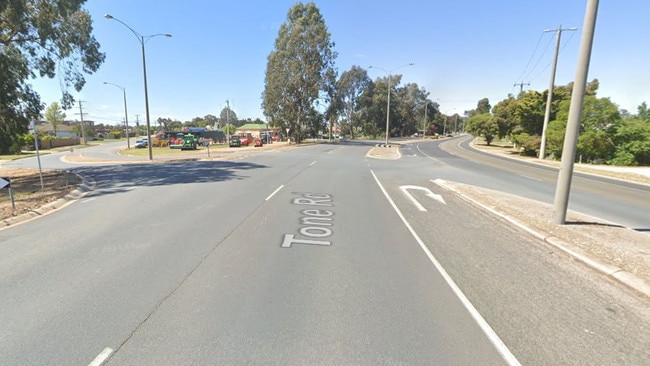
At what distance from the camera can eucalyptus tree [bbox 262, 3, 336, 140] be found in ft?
174

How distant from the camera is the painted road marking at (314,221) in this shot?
20.1 ft

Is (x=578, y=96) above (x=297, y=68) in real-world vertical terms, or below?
below

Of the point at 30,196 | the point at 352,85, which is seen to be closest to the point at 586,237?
the point at 30,196

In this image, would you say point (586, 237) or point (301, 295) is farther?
point (586, 237)

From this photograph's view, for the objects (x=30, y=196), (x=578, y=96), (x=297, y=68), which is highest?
(x=297, y=68)

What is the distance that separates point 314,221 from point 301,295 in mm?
3504

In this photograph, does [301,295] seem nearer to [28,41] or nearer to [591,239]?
[591,239]

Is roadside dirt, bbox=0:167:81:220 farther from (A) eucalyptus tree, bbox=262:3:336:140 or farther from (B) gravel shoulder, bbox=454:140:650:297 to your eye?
(A) eucalyptus tree, bbox=262:3:336:140

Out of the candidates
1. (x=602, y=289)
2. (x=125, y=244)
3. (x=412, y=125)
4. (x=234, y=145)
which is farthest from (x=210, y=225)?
(x=412, y=125)

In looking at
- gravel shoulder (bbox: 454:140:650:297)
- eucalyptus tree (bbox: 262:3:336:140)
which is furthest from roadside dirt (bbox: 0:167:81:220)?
eucalyptus tree (bbox: 262:3:336:140)

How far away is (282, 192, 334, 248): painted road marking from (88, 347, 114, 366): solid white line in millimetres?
3088

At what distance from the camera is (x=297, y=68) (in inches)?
2074

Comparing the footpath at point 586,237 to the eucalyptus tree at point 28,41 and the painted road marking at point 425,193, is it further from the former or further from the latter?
the eucalyptus tree at point 28,41

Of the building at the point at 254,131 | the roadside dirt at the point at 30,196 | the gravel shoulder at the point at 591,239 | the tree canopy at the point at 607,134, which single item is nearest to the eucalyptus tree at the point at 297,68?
the building at the point at 254,131
